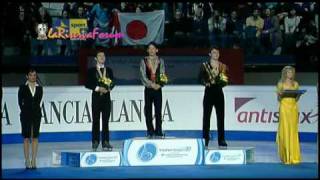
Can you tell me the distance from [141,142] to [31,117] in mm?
1801

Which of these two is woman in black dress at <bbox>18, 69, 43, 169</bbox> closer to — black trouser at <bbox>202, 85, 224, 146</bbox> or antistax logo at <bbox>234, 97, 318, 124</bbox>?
black trouser at <bbox>202, 85, 224, 146</bbox>

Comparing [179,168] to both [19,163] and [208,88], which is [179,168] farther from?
[19,163]

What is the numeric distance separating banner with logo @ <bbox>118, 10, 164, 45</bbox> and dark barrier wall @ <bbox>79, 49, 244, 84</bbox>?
1.15 feet

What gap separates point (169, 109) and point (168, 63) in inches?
122

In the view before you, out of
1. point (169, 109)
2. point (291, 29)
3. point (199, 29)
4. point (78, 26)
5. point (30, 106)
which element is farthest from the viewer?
point (291, 29)

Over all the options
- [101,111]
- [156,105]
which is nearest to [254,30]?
[156,105]

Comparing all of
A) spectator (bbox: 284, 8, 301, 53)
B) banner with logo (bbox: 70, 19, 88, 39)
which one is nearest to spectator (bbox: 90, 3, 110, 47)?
banner with logo (bbox: 70, 19, 88, 39)

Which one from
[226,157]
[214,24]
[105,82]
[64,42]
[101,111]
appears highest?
[214,24]

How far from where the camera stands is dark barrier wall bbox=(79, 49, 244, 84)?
17.6 meters

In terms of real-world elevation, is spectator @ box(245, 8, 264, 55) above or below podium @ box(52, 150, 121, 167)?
above

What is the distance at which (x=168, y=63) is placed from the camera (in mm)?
17719

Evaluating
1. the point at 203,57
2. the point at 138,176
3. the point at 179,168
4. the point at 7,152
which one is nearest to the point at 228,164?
the point at 179,168

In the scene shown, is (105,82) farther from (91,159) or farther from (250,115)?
(250,115)

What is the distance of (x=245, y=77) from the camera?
18.2 m
